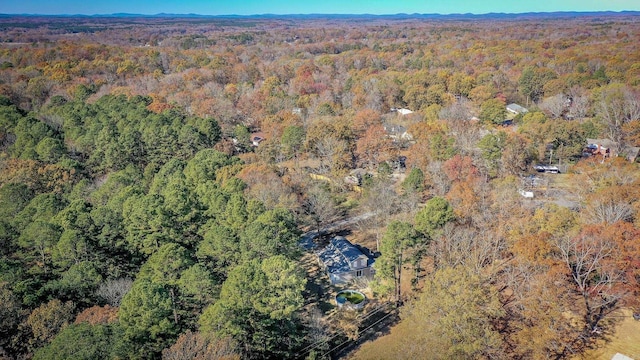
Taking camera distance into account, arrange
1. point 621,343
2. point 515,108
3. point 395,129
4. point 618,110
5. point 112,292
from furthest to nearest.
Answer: point 515,108 → point 395,129 → point 618,110 → point 112,292 → point 621,343

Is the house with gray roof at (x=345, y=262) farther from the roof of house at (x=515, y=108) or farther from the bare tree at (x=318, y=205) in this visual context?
the roof of house at (x=515, y=108)

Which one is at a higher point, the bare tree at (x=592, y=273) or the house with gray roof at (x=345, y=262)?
the bare tree at (x=592, y=273)

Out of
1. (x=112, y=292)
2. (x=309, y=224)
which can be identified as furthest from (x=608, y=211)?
(x=112, y=292)

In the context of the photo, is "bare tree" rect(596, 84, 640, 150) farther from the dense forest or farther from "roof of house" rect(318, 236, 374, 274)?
"roof of house" rect(318, 236, 374, 274)

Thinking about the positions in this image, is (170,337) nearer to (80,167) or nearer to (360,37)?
(80,167)

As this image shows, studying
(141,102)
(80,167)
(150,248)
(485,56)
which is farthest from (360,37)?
(150,248)

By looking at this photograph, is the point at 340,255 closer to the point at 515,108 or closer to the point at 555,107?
the point at 555,107

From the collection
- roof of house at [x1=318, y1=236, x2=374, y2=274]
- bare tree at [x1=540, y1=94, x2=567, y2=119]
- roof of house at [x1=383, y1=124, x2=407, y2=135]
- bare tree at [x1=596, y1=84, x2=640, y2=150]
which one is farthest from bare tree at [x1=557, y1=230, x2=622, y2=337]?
bare tree at [x1=540, y1=94, x2=567, y2=119]

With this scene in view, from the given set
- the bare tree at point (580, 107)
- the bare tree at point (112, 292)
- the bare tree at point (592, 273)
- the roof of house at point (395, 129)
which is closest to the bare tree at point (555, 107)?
the bare tree at point (580, 107)
